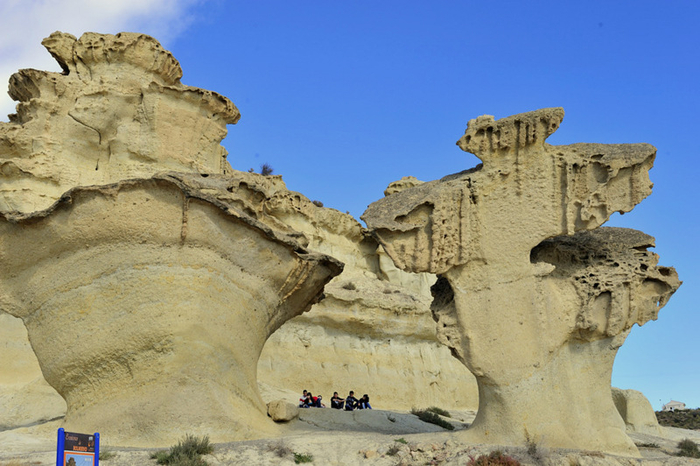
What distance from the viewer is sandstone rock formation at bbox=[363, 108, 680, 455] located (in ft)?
35.0

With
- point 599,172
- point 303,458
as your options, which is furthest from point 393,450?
point 599,172

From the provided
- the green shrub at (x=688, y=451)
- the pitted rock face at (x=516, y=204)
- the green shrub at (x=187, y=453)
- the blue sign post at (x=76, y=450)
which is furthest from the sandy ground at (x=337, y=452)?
the pitted rock face at (x=516, y=204)

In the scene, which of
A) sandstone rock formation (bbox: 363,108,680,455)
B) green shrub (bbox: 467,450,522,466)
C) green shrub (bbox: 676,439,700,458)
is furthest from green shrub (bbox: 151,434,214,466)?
green shrub (bbox: 676,439,700,458)

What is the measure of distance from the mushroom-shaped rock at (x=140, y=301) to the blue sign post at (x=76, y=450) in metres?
3.07

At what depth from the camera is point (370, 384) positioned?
65.7 ft

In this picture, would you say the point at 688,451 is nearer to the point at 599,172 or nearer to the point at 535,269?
the point at 535,269

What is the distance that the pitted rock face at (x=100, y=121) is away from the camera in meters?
18.0

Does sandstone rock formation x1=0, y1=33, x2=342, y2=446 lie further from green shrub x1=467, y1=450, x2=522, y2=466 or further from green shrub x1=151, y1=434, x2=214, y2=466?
green shrub x1=467, y1=450, x2=522, y2=466

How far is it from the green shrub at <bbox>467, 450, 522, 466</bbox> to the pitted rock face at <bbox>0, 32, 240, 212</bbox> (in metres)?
12.7

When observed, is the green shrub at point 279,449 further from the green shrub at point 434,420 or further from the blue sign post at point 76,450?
the green shrub at point 434,420

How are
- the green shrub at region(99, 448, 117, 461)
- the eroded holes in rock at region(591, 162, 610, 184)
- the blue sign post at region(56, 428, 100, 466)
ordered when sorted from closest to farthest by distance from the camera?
1. the blue sign post at region(56, 428, 100, 466)
2. the green shrub at region(99, 448, 117, 461)
3. the eroded holes in rock at region(591, 162, 610, 184)

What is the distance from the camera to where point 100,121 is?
18.9 meters

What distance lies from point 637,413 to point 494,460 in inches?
501

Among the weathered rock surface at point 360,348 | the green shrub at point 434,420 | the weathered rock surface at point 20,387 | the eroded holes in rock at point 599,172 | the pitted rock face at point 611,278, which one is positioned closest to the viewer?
the pitted rock face at point 611,278
